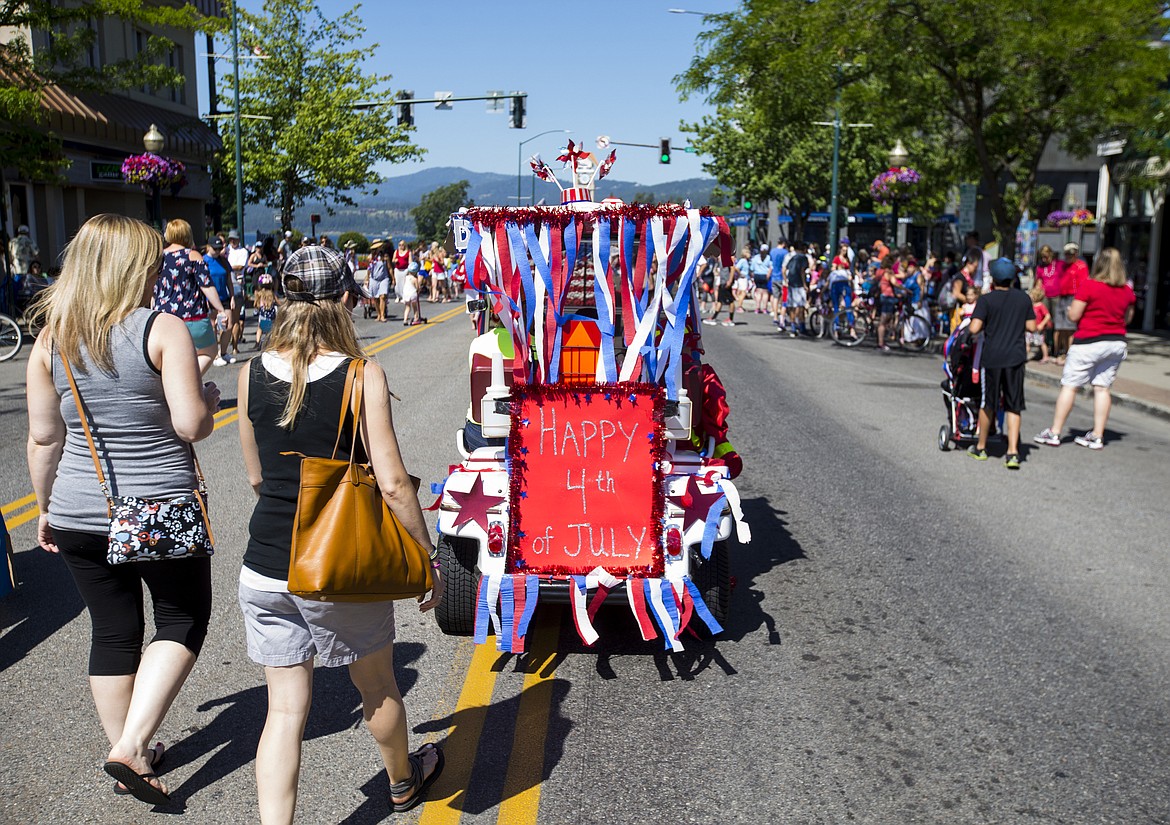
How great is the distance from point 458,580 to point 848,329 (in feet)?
59.0

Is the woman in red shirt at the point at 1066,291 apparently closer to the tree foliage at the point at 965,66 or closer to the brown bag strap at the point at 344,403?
the tree foliage at the point at 965,66

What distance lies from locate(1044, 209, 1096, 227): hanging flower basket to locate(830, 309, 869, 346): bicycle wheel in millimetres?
16480

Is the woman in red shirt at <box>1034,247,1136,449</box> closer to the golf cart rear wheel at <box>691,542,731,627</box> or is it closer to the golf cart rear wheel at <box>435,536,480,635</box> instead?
the golf cart rear wheel at <box>691,542,731,627</box>

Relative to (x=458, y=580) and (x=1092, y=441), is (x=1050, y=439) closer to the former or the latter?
(x=1092, y=441)

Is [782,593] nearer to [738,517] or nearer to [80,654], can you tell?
[738,517]

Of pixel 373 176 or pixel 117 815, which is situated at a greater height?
pixel 373 176

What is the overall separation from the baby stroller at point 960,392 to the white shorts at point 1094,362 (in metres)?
0.92

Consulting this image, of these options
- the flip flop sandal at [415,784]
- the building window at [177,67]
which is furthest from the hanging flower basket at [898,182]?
the flip flop sandal at [415,784]

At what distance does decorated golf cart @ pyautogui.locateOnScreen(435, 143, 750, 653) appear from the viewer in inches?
198

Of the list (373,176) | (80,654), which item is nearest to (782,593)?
(80,654)

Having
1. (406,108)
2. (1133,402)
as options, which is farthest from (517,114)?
(1133,402)

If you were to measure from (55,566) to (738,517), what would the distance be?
3.87 m

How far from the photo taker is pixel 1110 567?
6930 millimetres

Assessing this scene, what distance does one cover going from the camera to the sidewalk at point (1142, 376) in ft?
46.5
